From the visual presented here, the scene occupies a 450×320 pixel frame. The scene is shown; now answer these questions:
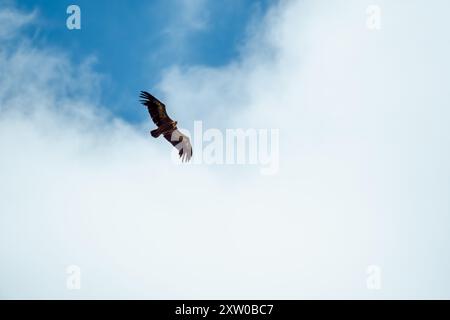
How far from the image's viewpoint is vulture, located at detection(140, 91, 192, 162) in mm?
23573

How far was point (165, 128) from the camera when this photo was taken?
24.2 m

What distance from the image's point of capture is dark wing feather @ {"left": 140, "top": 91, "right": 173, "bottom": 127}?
925 inches

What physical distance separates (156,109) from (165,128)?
1017mm

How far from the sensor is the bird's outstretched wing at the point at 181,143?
24.6 meters

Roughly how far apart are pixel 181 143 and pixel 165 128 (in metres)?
1.10

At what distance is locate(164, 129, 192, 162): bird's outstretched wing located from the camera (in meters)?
24.6

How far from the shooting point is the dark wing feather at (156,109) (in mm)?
23500

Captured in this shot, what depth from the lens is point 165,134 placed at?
963 inches

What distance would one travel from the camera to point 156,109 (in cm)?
2373

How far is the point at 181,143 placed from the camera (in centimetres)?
2481
